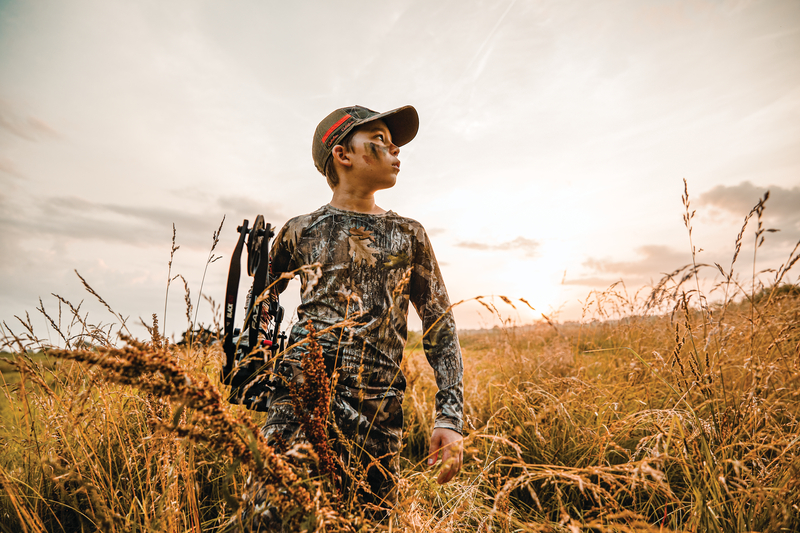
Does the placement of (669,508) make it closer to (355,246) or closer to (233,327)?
(355,246)

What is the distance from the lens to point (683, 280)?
234 centimetres

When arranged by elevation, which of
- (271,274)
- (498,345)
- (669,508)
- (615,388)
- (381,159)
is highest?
(381,159)

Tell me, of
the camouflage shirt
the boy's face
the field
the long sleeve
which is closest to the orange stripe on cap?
the boy's face

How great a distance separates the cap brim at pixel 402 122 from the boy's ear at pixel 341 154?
27 cm

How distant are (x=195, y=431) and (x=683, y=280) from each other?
2.69 m

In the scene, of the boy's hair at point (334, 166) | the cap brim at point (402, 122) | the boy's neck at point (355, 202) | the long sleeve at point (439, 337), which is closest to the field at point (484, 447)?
the long sleeve at point (439, 337)

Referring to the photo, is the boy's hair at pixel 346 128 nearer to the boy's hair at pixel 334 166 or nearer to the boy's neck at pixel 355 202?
the boy's hair at pixel 334 166

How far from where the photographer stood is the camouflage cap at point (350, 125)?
2375 mm

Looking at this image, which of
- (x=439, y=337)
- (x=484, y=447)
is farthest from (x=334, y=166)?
(x=484, y=447)

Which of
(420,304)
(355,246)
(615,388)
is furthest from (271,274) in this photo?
(615,388)

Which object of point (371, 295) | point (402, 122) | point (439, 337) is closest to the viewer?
point (371, 295)

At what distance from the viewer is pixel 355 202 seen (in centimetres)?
234

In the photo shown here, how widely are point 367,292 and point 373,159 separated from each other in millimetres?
808

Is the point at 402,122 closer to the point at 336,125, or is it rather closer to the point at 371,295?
the point at 336,125
